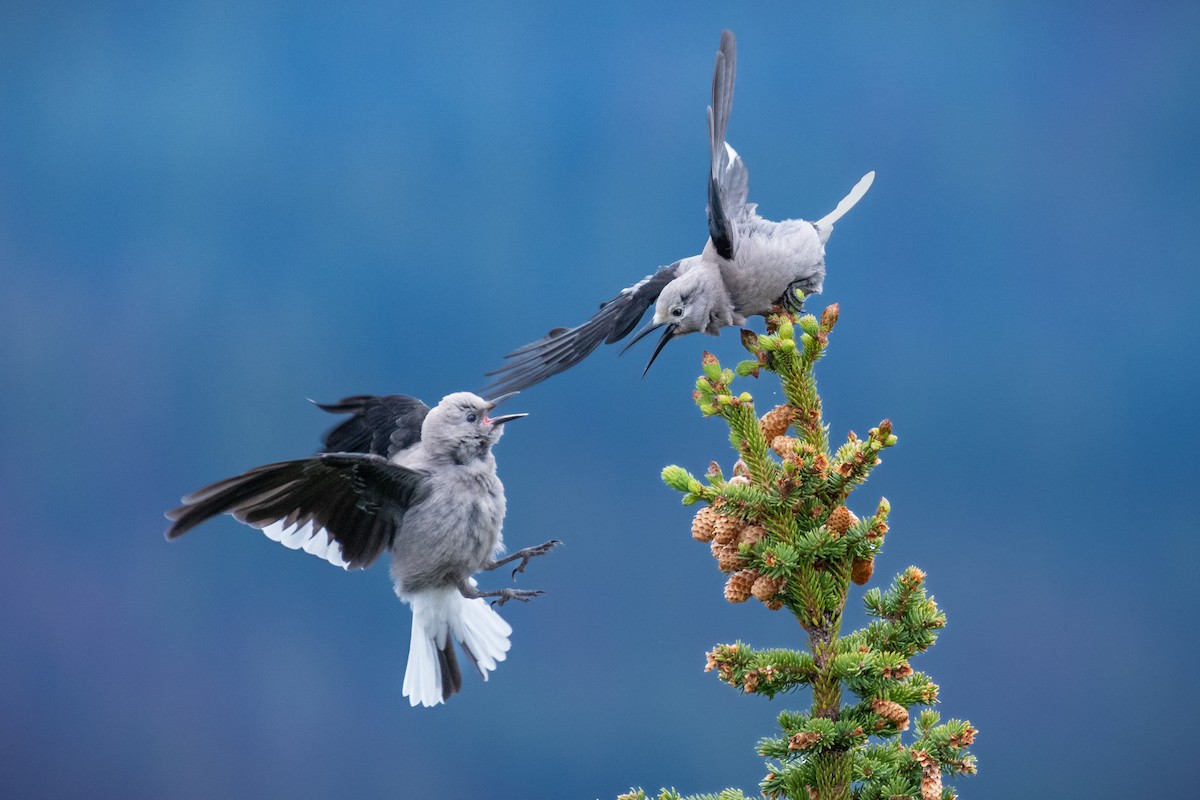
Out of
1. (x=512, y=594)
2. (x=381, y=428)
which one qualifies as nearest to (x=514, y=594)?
(x=512, y=594)

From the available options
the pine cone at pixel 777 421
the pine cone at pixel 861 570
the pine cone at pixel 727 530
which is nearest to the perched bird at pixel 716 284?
the pine cone at pixel 777 421

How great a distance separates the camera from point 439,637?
2.25 m

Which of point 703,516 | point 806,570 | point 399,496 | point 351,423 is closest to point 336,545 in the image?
point 399,496

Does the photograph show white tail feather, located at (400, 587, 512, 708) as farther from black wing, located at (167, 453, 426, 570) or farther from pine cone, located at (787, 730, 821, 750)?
pine cone, located at (787, 730, 821, 750)

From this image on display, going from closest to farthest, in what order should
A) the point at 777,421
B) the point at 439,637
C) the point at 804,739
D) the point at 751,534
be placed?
the point at 804,739 → the point at 751,534 → the point at 777,421 → the point at 439,637

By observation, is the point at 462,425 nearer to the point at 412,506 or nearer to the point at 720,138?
the point at 412,506

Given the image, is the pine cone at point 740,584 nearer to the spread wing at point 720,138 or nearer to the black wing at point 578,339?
the black wing at point 578,339

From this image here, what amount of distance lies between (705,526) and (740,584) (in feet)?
0.34

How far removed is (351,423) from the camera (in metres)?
2.25

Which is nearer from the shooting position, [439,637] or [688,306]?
[688,306]

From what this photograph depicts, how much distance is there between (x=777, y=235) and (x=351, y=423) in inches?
38.8

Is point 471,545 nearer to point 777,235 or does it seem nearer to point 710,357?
point 710,357

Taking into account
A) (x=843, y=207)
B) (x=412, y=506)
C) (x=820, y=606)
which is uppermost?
(x=843, y=207)

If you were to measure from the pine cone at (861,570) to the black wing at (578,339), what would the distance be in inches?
25.1
